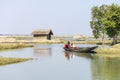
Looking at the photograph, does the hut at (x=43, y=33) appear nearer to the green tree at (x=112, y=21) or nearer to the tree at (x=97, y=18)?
the tree at (x=97, y=18)

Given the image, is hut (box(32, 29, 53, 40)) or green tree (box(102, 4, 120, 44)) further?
hut (box(32, 29, 53, 40))

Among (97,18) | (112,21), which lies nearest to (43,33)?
(97,18)

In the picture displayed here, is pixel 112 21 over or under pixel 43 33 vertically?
over

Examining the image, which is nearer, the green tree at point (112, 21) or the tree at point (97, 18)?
the green tree at point (112, 21)

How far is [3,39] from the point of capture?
94.2 m

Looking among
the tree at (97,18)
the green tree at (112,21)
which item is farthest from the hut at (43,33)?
the green tree at (112,21)

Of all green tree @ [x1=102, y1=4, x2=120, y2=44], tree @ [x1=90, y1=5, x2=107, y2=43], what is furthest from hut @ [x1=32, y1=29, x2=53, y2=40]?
green tree @ [x1=102, y1=4, x2=120, y2=44]

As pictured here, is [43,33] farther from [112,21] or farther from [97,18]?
[112,21]

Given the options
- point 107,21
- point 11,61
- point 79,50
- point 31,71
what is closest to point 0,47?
point 79,50

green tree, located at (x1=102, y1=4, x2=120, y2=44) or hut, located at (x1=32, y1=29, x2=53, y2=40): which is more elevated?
green tree, located at (x1=102, y1=4, x2=120, y2=44)

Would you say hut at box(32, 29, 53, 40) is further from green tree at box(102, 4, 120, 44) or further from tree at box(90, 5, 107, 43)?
green tree at box(102, 4, 120, 44)

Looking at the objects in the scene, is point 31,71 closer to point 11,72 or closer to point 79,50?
point 11,72

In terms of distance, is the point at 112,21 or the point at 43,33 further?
the point at 43,33

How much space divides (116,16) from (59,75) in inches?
1750
